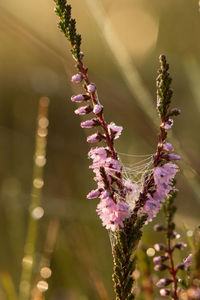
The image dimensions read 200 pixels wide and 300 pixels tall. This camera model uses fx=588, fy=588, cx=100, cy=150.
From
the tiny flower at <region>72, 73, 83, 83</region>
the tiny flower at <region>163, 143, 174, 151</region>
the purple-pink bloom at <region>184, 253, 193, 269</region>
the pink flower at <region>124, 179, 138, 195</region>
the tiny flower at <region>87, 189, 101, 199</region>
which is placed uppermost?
the tiny flower at <region>72, 73, 83, 83</region>

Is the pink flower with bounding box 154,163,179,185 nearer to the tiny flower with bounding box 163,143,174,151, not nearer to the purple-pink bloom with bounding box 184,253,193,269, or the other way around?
the tiny flower with bounding box 163,143,174,151

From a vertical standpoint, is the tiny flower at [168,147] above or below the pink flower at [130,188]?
above

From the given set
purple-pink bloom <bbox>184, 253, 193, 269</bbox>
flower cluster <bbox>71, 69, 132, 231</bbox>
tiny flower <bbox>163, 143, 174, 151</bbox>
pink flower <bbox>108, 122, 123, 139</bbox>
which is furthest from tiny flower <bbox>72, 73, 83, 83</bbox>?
purple-pink bloom <bbox>184, 253, 193, 269</bbox>

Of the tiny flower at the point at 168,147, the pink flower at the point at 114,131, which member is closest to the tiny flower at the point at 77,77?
the pink flower at the point at 114,131

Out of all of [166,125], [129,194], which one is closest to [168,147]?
[166,125]

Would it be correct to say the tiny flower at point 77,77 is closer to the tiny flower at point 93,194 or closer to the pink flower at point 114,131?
the pink flower at point 114,131

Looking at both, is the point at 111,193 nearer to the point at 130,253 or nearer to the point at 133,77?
the point at 130,253

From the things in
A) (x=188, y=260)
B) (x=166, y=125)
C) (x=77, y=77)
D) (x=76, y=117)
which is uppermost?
→ (x=76, y=117)

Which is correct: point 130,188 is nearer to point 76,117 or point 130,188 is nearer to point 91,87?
point 91,87

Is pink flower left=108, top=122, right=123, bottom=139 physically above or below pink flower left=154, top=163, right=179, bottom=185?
above

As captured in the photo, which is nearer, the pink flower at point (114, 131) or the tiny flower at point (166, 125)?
the tiny flower at point (166, 125)
